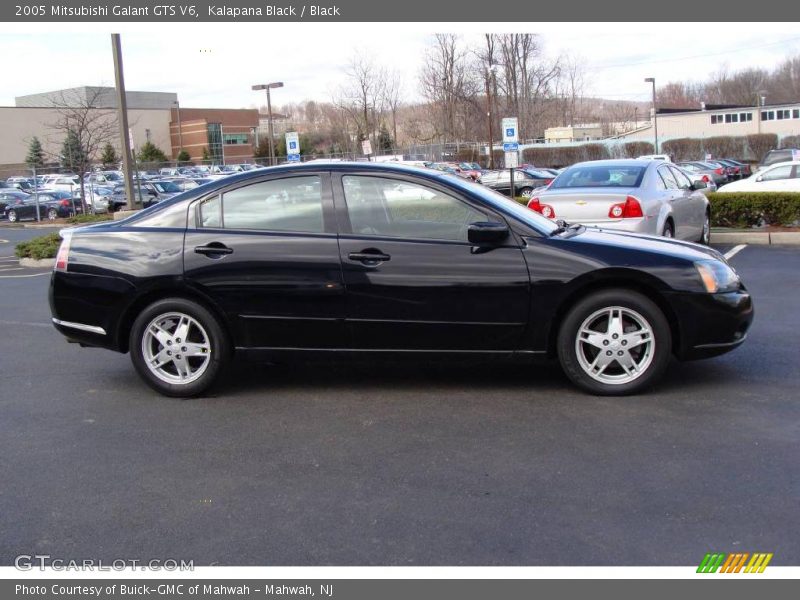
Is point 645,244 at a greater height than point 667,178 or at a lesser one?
lesser

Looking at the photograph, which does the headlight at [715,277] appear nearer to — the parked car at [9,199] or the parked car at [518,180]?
the parked car at [518,180]

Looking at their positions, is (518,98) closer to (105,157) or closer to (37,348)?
Answer: (105,157)

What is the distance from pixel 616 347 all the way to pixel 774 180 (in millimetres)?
16445

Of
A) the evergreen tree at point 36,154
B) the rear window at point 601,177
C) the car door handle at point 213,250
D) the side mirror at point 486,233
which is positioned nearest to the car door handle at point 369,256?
the side mirror at point 486,233

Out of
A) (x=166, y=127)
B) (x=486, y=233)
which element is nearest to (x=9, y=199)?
(x=486, y=233)

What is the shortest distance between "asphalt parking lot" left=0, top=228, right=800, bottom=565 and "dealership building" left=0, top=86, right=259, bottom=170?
77.8 metres

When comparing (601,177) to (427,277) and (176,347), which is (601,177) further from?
(176,347)

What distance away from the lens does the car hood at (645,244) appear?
570 cm

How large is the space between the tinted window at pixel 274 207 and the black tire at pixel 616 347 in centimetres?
183

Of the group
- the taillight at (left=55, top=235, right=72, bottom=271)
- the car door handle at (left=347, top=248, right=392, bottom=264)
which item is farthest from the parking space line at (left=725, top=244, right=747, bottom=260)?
the taillight at (left=55, top=235, right=72, bottom=271)

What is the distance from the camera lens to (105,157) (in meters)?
67.6

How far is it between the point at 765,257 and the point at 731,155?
52.7 m

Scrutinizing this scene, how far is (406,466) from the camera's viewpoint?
4.57 metres

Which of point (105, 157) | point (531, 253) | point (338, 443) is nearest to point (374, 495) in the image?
point (338, 443)
